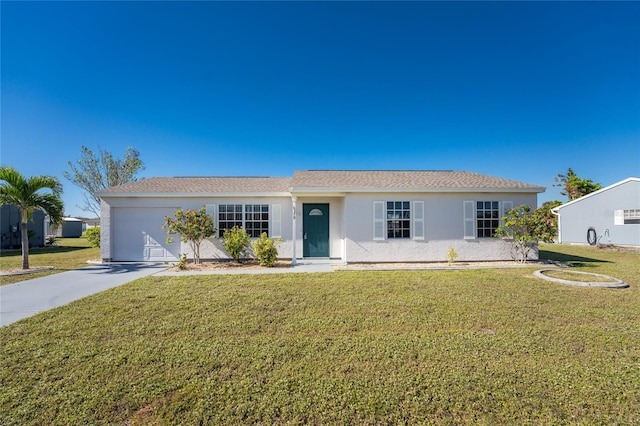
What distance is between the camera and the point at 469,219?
10773 mm

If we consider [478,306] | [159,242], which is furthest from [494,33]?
[159,242]

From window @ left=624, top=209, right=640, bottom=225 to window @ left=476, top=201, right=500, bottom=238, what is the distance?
1465cm

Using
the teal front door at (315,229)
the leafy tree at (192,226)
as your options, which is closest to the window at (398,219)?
the teal front door at (315,229)

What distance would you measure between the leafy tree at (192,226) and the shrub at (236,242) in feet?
2.52

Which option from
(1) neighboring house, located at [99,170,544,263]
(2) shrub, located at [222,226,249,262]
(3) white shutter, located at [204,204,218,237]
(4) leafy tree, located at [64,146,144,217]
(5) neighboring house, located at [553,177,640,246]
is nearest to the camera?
(2) shrub, located at [222,226,249,262]

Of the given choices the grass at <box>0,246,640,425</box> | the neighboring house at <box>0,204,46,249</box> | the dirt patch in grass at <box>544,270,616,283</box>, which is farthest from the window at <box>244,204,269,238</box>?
the neighboring house at <box>0,204,46,249</box>

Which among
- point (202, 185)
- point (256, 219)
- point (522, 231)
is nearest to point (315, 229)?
point (256, 219)

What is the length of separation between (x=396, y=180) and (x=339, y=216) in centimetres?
313

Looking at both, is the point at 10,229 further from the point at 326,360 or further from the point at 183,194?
the point at 326,360

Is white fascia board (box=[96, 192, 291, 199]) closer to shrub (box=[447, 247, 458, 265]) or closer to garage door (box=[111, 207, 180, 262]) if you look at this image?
garage door (box=[111, 207, 180, 262])

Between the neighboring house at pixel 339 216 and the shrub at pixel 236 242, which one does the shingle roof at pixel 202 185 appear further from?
the shrub at pixel 236 242

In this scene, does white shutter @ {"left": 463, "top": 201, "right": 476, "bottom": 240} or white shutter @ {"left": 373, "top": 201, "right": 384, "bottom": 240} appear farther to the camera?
white shutter @ {"left": 463, "top": 201, "right": 476, "bottom": 240}

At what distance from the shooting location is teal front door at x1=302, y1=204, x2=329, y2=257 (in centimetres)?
1150

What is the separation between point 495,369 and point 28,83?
18261mm
